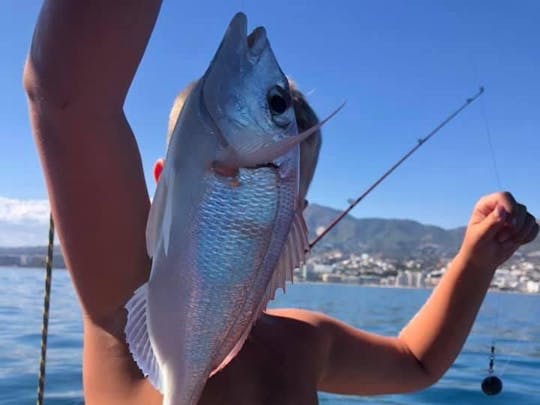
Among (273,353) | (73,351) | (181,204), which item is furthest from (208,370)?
(73,351)

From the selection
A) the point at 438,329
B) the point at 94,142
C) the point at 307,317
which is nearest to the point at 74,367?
the point at 438,329

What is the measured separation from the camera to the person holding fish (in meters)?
0.91

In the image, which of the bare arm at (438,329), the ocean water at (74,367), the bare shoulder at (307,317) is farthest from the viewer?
the ocean water at (74,367)

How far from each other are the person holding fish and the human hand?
103 cm

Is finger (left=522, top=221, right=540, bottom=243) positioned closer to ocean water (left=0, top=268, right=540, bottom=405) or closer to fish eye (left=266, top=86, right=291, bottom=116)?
fish eye (left=266, top=86, right=291, bottom=116)

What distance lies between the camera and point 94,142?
3.78ft

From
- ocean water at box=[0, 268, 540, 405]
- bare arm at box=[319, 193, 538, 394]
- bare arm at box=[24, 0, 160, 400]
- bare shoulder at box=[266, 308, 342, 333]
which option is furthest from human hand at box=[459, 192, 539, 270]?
ocean water at box=[0, 268, 540, 405]

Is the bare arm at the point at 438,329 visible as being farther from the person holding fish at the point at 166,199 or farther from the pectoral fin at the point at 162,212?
the pectoral fin at the point at 162,212

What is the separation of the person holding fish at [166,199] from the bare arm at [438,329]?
30.9 inches

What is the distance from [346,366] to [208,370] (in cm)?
130

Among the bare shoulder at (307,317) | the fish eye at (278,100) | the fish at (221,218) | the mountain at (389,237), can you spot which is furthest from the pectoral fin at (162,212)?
the mountain at (389,237)

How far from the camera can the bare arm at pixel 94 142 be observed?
40.9 inches

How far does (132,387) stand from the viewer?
1.41m

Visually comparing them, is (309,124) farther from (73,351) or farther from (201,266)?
(73,351)
